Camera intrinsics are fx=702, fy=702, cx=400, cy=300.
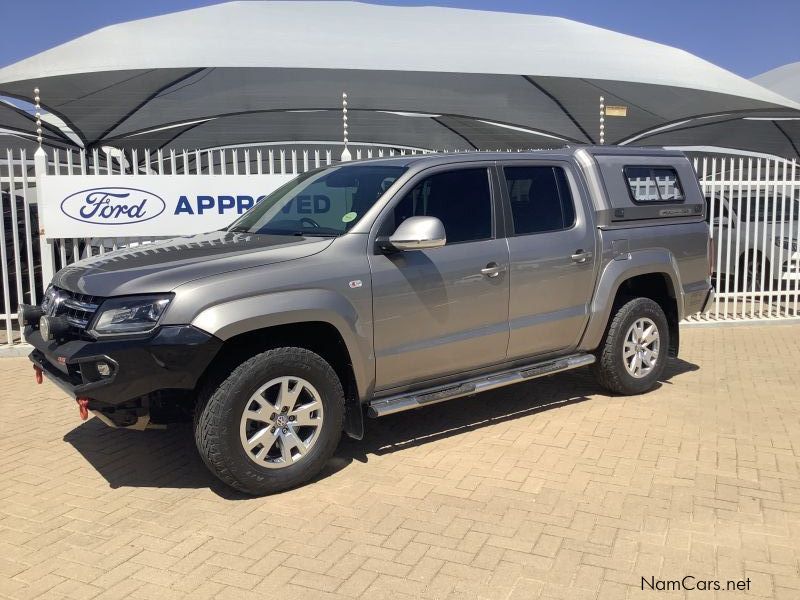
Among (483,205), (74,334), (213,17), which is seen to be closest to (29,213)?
(74,334)

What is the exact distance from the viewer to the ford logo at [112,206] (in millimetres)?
7723

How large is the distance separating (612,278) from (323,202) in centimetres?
237

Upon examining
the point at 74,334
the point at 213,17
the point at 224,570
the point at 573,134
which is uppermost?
the point at 213,17

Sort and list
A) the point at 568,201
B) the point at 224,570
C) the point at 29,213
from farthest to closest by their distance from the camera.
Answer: the point at 29,213
the point at 568,201
the point at 224,570

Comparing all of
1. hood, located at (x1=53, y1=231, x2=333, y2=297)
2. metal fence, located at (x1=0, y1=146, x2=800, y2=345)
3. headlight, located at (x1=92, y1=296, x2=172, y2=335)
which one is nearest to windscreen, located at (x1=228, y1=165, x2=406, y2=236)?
hood, located at (x1=53, y1=231, x2=333, y2=297)

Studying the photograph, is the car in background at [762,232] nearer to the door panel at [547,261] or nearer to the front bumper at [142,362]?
the door panel at [547,261]

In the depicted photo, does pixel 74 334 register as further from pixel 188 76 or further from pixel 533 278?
pixel 188 76

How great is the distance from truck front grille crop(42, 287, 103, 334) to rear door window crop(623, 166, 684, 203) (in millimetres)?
4193

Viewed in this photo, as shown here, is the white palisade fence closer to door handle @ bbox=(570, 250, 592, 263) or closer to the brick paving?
the brick paving

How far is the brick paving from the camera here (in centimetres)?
320

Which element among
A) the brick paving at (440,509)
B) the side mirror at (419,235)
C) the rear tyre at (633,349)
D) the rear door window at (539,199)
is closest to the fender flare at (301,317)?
the side mirror at (419,235)

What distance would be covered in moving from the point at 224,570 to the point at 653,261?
13.7 ft

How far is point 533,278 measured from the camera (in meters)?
5.03

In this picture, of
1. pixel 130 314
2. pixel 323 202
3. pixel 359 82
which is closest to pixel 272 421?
pixel 130 314
